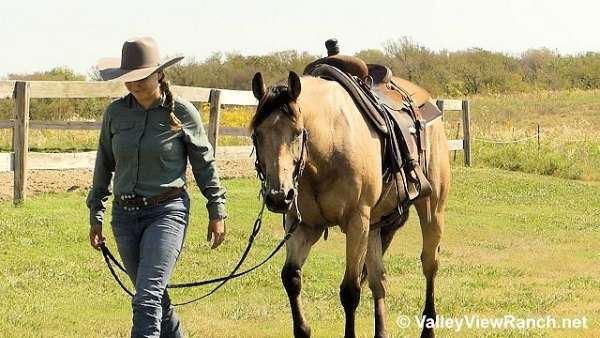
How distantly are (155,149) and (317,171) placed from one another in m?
1.31

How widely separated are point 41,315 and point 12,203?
4926 millimetres

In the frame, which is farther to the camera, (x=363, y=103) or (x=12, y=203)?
(x=12, y=203)

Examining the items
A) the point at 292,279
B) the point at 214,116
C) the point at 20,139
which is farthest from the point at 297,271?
the point at 214,116

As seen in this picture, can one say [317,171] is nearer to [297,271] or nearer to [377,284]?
[297,271]

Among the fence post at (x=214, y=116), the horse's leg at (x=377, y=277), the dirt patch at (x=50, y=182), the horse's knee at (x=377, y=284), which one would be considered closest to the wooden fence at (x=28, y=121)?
the fence post at (x=214, y=116)

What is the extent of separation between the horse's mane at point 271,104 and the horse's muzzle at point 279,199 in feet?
1.50

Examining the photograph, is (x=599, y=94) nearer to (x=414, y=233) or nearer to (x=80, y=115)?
(x=80, y=115)

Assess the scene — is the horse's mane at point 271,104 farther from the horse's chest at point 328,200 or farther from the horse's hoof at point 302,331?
the horse's hoof at point 302,331

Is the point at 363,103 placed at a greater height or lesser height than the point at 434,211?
greater

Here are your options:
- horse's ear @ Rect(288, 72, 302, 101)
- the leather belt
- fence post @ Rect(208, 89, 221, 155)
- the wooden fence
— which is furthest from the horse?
fence post @ Rect(208, 89, 221, 155)

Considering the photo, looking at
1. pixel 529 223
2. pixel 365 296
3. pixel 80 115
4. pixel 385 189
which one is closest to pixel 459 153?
pixel 529 223

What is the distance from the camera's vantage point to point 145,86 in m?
4.80

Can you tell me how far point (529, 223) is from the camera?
1448cm

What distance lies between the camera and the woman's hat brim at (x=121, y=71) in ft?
15.6
